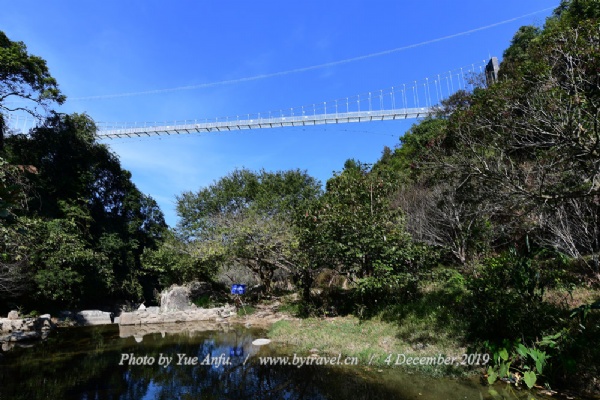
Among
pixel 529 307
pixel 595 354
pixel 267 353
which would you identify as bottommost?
pixel 267 353

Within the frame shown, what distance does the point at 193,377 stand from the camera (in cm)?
679

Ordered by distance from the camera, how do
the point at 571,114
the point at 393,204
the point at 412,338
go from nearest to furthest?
the point at 571,114, the point at 412,338, the point at 393,204

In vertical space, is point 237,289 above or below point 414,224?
below

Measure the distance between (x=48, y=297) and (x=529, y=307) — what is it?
17.6 m

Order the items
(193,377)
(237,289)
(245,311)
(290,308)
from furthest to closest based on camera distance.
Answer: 1. (245,311)
2. (237,289)
3. (290,308)
4. (193,377)

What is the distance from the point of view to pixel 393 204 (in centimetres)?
1588

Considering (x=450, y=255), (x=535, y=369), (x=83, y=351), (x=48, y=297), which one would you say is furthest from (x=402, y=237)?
(x=48, y=297)

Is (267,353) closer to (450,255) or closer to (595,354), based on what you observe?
(595,354)

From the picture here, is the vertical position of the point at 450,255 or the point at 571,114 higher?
the point at 571,114

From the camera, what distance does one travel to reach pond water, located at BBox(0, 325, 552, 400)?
5598mm

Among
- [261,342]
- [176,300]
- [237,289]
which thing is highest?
[237,289]

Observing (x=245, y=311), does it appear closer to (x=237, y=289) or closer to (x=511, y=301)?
(x=237, y=289)

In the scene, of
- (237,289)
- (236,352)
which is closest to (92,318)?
(237,289)

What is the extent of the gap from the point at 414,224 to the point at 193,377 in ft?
34.9
